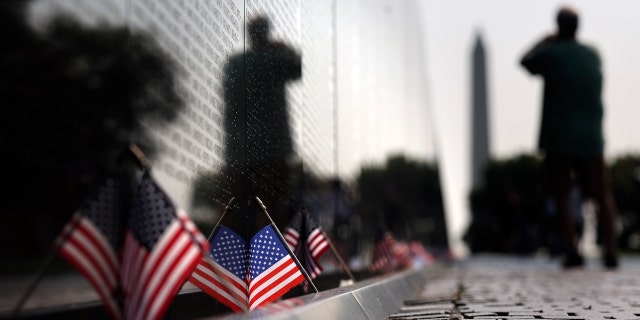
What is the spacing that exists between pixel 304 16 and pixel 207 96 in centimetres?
258

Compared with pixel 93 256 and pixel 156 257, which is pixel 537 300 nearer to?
pixel 156 257

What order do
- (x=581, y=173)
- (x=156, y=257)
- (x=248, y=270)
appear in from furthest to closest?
1. (x=581, y=173)
2. (x=248, y=270)
3. (x=156, y=257)

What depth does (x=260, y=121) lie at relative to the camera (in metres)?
4.40

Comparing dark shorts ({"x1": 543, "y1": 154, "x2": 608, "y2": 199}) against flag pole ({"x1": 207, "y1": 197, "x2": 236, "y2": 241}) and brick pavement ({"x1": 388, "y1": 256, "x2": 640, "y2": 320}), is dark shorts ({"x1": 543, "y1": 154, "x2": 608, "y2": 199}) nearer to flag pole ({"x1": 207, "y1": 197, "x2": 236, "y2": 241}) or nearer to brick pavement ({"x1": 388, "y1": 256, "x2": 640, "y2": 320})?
brick pavement ({"x1": 388, "y1": 256, "x2": 640, "y2": 320})

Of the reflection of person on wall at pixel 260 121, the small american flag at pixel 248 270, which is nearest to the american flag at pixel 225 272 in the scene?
the small american flag at pixel 248 270

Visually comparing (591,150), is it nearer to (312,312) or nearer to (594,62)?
(594,62)

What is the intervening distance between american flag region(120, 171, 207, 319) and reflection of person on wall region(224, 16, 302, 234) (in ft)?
4.03

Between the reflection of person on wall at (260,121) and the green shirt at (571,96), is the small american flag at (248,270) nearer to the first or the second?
the reflection of person on wall at (260,121)

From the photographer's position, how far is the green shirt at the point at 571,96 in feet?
32.6

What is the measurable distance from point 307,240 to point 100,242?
2939 millimetres

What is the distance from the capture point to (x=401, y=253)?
11.7m

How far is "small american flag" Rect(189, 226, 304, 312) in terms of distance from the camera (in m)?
3.62

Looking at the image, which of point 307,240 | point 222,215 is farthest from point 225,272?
point 307,240

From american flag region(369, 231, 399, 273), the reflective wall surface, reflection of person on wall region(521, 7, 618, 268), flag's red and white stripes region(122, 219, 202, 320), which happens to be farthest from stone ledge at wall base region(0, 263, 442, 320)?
reflection of person on wall region(521, 7, 618, 268)
